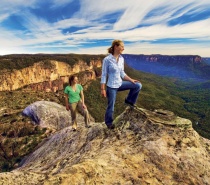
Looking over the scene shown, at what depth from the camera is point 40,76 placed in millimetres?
113125

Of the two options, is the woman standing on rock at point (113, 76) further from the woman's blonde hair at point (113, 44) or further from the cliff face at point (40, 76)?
the cliff face at point (40, 76)

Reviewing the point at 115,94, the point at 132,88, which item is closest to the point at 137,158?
the point at 115,94

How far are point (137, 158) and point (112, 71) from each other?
11.7 ft

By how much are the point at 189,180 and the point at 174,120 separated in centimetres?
253

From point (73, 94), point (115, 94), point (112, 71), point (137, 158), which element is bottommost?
Answer: point (137, 158)

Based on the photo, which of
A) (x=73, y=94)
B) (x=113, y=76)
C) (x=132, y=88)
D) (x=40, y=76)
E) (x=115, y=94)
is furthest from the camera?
(x=40, y=76)

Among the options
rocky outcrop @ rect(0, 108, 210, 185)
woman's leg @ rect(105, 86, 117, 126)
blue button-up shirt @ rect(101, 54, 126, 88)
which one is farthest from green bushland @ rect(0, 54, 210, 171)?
blue button-up shirt @ rect(101, 54, 126, 88)

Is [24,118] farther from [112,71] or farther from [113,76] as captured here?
[112,71]

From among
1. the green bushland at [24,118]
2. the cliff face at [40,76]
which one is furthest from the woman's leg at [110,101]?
the cliff face at [40,76]

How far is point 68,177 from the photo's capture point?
22.0 ft

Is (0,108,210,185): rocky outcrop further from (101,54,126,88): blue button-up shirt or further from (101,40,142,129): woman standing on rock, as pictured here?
(101,54,126,88): blue button-up shirt

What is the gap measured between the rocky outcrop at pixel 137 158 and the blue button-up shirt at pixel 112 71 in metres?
1.84

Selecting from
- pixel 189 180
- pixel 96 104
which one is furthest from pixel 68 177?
pixel 96 104

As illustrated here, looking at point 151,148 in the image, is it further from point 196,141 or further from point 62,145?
point 62,145
